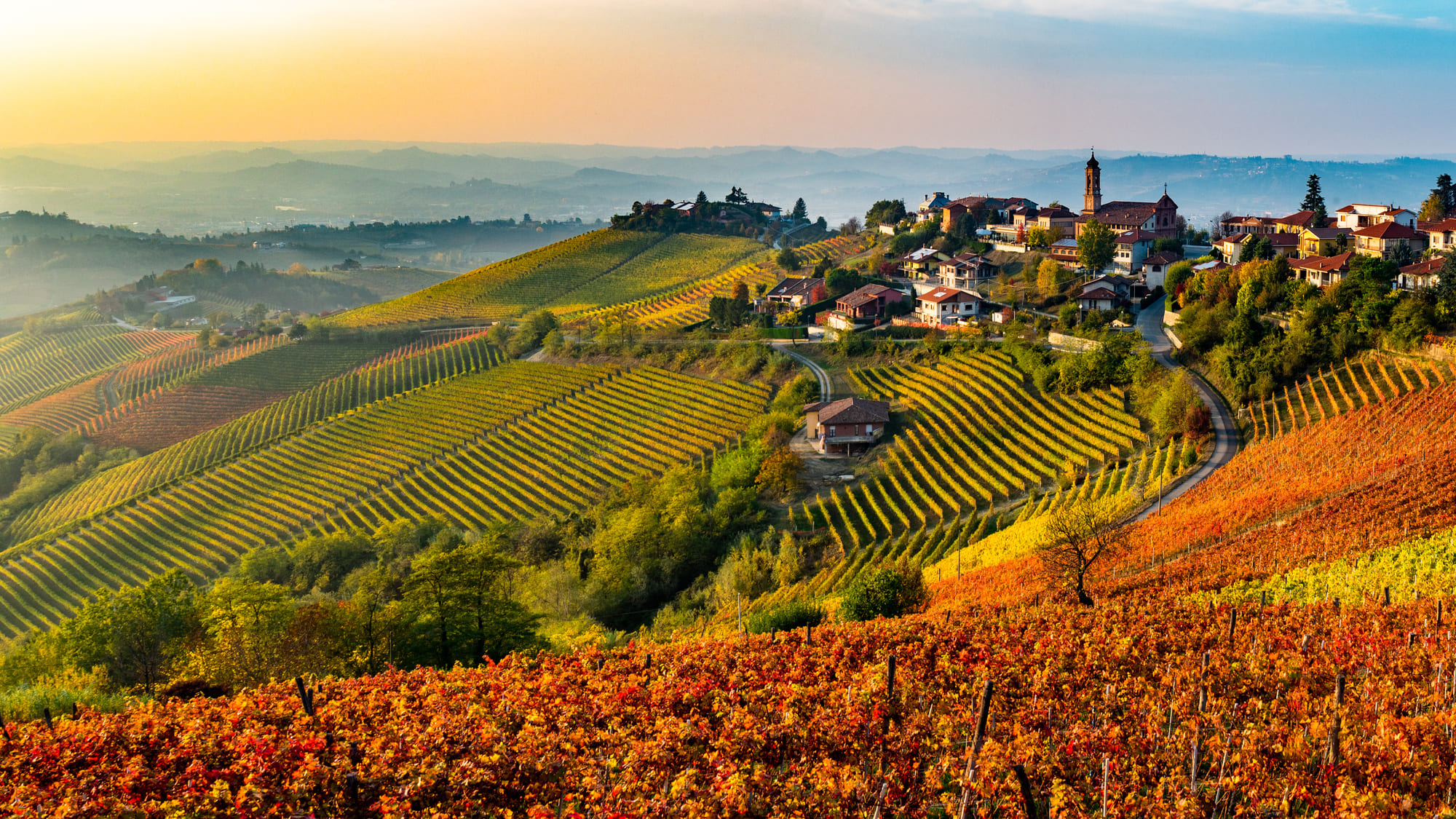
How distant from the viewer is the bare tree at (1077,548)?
71.0 ft

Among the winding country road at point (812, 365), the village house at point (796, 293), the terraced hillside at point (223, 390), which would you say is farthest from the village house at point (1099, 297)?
the terraced hillside at point (223, 390)

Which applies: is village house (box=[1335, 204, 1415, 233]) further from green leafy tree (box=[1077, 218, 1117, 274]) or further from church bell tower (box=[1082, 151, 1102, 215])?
church bell tower (box=[1082, 151, 1102, 215])

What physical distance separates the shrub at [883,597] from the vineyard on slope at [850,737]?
735cm

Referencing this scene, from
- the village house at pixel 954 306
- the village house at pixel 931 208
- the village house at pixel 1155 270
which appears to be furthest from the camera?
the village house at pixel 931 208

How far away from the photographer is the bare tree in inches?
852

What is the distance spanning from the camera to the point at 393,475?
5325cm

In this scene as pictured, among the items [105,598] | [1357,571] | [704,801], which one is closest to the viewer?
[704,801]

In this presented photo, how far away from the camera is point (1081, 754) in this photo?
9938 millimetres

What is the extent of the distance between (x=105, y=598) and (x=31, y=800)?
23.9 m

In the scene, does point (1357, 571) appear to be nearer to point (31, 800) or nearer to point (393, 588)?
point (31, 800)

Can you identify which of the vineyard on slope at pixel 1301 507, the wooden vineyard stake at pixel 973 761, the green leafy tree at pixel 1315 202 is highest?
the green leafy tree at pixel 1315 202

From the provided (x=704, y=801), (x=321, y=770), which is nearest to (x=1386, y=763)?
(x=704, y=801)

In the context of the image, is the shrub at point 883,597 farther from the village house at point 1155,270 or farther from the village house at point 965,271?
the village house at point 965,271

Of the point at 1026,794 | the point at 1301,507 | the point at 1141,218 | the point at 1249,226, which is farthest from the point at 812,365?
the point at 1026,794
